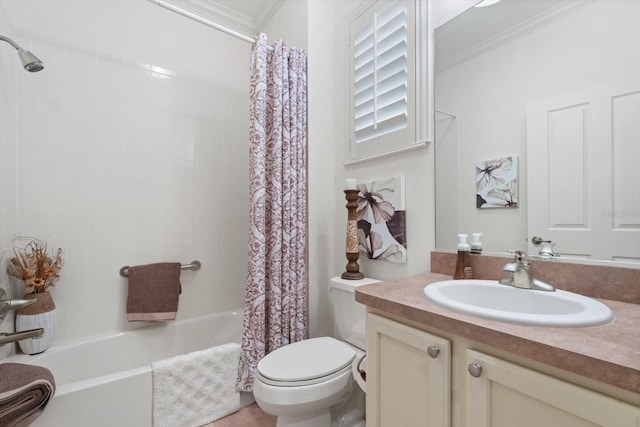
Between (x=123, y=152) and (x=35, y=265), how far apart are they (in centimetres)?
80

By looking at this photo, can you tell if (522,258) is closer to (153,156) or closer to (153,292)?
(153,292)

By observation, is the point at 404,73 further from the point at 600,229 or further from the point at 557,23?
the point at 600,229

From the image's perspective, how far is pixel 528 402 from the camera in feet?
1.87

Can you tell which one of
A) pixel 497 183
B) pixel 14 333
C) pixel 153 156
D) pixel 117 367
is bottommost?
pixel 117 367

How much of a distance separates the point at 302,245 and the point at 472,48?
1.26 metres

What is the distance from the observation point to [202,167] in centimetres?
215

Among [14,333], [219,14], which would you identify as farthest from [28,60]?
[219,14]

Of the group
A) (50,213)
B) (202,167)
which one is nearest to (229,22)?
(202,167)

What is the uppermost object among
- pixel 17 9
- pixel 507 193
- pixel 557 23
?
pixel 17 9

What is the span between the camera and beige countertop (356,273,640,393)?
0.47 meters

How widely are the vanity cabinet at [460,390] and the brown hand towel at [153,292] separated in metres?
1.47

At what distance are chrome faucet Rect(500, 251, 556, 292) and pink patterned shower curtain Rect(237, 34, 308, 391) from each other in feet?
3.47

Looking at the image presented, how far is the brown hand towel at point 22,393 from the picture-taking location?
2.99ft

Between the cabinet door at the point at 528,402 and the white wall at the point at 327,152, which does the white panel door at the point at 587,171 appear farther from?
the white wall at the point at 327,152
